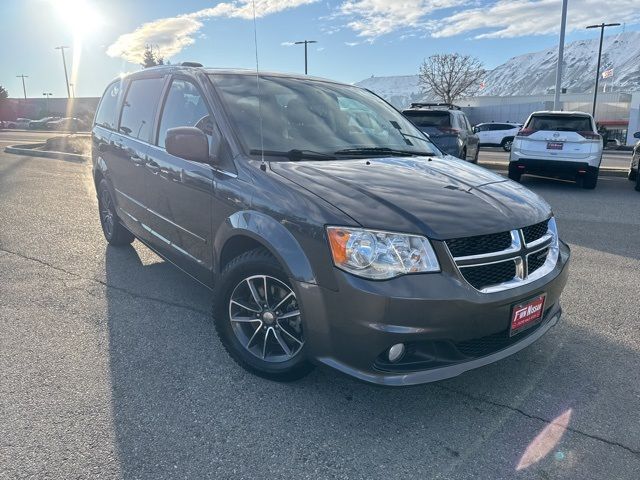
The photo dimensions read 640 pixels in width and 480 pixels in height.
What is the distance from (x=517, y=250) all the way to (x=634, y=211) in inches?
279

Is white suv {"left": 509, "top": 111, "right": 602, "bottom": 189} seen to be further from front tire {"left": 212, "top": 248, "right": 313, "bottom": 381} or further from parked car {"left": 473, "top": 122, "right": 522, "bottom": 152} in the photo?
parked car {"left": 473, "top": 122, "right": 522, "bottom": 152}

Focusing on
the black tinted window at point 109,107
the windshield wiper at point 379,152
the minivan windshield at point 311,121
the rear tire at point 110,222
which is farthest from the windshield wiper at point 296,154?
the rear tire at point 110,222

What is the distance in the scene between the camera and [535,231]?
2793mm

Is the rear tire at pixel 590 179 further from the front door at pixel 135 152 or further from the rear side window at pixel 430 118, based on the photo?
the front door at pixel 135 152

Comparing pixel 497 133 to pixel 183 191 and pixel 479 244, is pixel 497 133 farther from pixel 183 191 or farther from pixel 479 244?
pixel 479 244

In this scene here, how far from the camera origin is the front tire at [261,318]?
2.74 meters

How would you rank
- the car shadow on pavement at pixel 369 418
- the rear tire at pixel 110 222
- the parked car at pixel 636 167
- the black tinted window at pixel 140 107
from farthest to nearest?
the parked car at pixel 636 167 → the rear tire at pixel 110 222 → the black tinted window at pixel 140 107 → the car shadow on pavement at pixel 369 418

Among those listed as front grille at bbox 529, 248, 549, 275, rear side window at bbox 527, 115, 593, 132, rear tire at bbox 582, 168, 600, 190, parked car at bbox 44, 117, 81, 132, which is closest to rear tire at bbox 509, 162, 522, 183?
rear side window at bbox 527, 115, 593, 132

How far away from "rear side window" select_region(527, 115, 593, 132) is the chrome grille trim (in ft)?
27.8

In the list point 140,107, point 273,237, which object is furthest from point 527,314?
point 140,107

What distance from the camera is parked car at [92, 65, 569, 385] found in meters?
2.34

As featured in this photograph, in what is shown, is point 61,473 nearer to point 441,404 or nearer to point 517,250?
point 441,404

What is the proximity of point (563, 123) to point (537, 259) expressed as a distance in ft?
29.1

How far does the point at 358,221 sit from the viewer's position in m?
2.37
